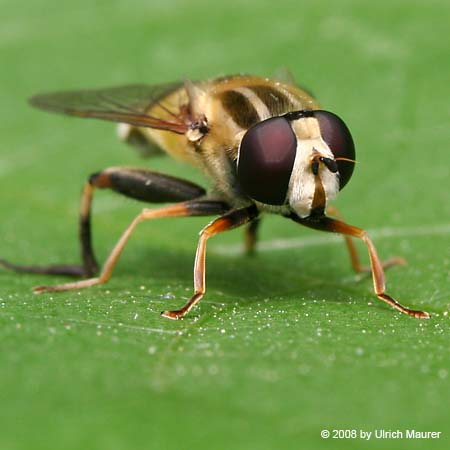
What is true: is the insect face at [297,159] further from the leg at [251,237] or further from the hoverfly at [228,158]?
the leg at [251,237]

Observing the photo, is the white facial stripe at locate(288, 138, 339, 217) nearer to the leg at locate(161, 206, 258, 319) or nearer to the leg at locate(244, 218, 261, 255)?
the leg at locate(161, 206, 258, 319)

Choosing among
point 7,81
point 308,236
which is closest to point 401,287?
point 308,236

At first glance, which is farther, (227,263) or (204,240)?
(227,263)

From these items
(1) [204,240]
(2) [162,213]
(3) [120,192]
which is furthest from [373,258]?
(3) [120,192]

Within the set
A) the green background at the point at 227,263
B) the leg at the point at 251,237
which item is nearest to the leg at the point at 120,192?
the green background at the point at 227,263

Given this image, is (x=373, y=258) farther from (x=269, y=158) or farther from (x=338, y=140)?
(x=269, y=158)

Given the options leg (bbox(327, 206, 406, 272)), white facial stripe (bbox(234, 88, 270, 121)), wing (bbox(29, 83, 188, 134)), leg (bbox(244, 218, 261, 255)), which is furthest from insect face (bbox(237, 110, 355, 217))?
leg (bbox(244, 218, 261, 255))

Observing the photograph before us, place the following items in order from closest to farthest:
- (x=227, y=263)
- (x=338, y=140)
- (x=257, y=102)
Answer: (x=338, y=140) < (x=257, y=102) < (x=227, y=263)

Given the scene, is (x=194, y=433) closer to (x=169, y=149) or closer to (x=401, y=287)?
(x=401, y=287)
